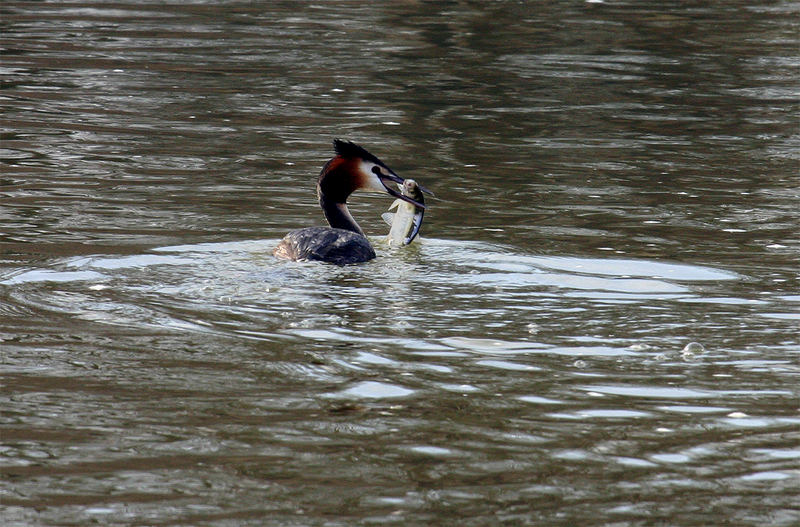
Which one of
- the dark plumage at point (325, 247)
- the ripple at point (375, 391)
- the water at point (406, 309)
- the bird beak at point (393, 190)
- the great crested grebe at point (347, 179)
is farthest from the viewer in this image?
the great crested grebe at point (347, 179)

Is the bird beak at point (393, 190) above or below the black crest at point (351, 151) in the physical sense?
below

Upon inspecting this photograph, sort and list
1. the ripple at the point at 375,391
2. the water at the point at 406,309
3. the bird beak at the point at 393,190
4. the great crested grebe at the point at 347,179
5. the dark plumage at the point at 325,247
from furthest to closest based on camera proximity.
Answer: the great crested grebe at the point at 347,179, the bird beak at the point at 393,190, the dark plumage at the point at 325,247, the ripple at the point at 375,391, the water at the point at 406,309

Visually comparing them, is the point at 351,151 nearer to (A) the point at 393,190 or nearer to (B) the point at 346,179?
(B) the point at 346,179

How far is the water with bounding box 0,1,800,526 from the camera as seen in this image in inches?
216

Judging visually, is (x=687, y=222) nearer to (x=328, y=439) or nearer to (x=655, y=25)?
(x=328, y=439)

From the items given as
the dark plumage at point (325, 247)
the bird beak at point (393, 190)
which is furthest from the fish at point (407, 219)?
the dark plumage at point (325, 247)

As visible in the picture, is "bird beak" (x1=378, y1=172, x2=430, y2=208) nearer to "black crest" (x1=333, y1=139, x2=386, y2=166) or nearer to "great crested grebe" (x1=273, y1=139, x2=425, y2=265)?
"great crested grebe" (x1=273, y1=139, x2=425, y2=265)

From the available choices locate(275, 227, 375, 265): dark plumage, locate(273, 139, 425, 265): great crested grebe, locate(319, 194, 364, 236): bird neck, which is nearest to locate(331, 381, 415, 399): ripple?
locate(275, 227, 375, 265): dark plumage

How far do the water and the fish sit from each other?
0.13m

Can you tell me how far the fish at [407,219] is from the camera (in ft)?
33.8

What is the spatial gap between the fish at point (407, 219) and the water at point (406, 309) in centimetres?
13

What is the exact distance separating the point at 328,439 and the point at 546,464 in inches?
37.6

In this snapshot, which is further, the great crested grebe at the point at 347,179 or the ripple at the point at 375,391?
the great crested grebe at the point at 347,179

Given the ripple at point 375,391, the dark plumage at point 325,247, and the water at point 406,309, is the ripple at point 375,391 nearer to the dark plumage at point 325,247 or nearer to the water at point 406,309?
the water at point 406,309
